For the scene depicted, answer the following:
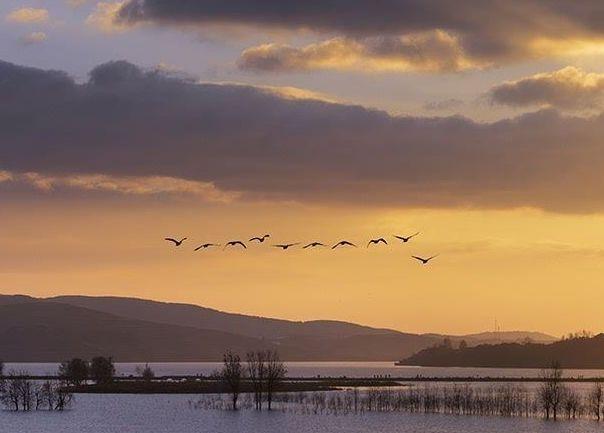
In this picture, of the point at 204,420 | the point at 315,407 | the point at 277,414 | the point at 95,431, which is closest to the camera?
the point at 95,431

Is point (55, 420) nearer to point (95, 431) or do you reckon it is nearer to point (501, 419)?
point (95, 431)

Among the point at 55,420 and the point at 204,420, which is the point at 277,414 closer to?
the point at 204,420

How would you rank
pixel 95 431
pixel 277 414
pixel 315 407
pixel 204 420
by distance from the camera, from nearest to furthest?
pixel 95 431 < pixel 204 420 < pixel 277 414 < pixel 315 407

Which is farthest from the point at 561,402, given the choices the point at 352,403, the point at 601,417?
the point at 352,403

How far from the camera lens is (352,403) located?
198 m

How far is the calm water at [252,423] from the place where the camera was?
148m

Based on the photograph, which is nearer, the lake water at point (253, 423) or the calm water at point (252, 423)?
the calm water at point (252, 423)

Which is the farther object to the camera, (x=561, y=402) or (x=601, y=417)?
(x=561, y=402)

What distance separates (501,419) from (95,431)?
199 ft

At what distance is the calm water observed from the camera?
486ft

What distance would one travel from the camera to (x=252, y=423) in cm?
15850

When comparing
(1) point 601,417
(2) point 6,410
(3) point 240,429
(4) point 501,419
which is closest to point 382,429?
(3) point 240,429

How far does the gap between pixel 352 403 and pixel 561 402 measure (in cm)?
3408

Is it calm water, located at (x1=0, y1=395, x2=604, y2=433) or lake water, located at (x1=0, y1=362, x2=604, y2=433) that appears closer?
calm water, located at (x1=0, y1=395, x2=604, y2=433)
